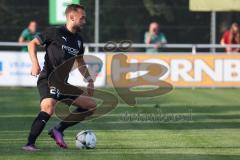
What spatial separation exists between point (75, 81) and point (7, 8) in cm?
407

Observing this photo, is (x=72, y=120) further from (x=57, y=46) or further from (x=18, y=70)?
(x=18, y=70)

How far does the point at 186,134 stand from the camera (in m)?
13.8

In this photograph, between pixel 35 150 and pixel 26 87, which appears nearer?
pixel 35 150

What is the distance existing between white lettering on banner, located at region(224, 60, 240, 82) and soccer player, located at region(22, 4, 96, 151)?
13587 millimetres

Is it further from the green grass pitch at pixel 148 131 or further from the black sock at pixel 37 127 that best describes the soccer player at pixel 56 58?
→ the green grass pitch at pixel 148 131

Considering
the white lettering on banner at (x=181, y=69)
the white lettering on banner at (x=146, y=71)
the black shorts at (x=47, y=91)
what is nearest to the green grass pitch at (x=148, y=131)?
A: the black shorts at (x=47, y=91)

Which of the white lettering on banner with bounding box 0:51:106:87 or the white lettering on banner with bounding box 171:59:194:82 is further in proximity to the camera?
the white lettering on banner with bounding box 171:59:194:82

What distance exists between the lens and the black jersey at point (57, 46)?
11.7m

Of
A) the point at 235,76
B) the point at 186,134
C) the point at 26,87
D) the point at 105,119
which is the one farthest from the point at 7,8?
the point at 186,134

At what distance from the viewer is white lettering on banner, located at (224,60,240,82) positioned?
2510 cm

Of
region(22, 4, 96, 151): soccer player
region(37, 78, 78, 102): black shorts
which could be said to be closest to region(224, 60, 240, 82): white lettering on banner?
region(22, 4, 96, 151): soccer player

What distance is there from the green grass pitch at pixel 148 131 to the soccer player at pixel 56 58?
0.29 metres

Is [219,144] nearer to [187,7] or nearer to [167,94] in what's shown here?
[167,94]

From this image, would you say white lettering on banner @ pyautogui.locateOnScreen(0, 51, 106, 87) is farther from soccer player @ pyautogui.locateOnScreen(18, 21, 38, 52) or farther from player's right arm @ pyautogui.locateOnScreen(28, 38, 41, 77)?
player's right arm @ pyautogui.locateOnScreen(28, 38, 41, 77)
